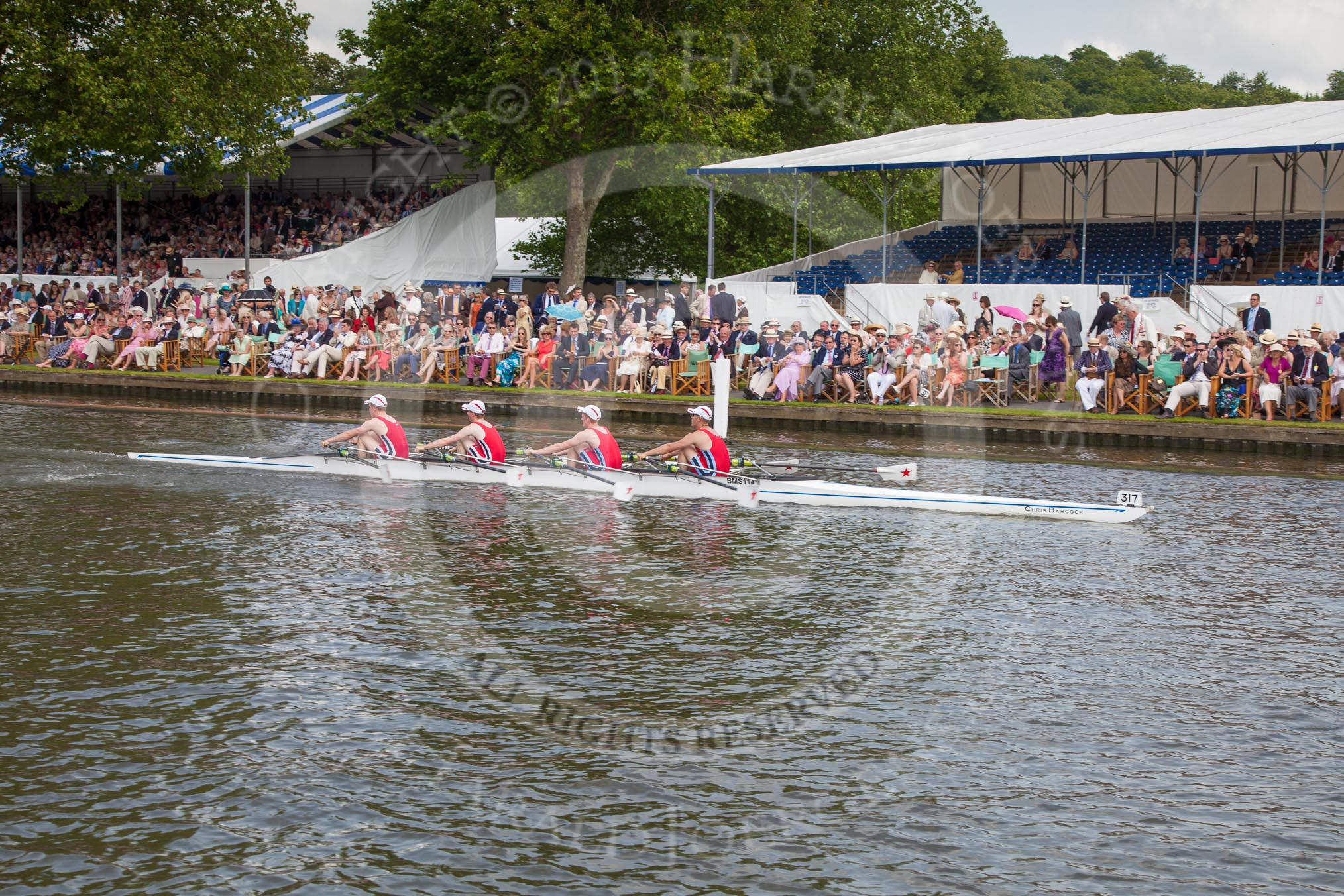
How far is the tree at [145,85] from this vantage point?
115 feet

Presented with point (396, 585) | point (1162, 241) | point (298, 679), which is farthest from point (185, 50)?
point (298, 679)

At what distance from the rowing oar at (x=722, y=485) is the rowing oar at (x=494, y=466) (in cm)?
163

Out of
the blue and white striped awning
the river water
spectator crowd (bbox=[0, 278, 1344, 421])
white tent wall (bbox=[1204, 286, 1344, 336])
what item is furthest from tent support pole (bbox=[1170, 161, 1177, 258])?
the blue and white striped awning

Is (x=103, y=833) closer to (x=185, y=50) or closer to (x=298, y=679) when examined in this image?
(x=298, y=679)

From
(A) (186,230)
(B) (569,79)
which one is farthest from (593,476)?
(A) (186,230)

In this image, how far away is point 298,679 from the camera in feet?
32.6

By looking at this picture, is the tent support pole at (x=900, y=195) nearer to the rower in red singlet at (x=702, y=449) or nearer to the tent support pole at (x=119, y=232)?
the rower in red singlet at (x=702, y=449)

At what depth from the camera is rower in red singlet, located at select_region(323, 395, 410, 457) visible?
60.8 ft

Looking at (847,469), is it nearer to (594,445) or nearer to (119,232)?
(594,445)

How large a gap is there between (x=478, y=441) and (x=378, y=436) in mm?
1533

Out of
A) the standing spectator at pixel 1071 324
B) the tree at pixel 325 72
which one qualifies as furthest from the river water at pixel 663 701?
the tree at pixel 325 72

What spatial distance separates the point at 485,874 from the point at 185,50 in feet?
114

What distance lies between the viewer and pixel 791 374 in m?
25.7

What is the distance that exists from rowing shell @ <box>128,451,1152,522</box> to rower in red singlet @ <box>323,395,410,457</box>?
0.47 feet
